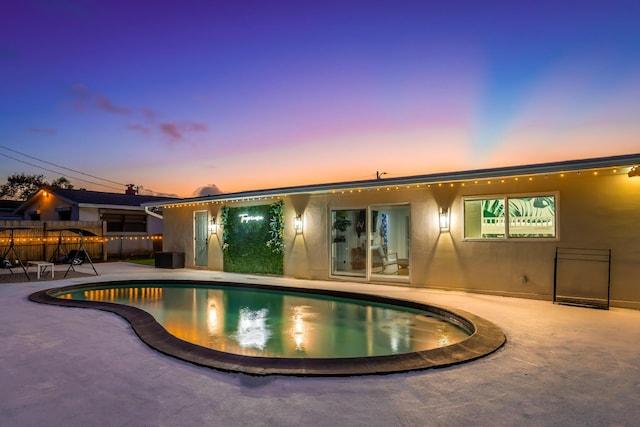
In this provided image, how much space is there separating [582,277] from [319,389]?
613 cm

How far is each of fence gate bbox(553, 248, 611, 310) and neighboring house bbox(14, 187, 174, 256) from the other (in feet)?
55.2

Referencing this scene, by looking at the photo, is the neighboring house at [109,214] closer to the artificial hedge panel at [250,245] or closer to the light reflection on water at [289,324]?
the artificial hedge panel at [250,245]

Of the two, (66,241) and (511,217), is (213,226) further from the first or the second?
(511,217)

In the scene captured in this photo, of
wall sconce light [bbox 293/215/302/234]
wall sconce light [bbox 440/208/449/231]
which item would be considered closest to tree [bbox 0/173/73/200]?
wall sconce light [bbox 293/215/302/234]

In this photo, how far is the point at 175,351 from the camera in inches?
152

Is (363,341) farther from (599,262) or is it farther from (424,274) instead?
(599,262)

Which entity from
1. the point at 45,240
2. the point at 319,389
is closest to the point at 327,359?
the point at 319,389

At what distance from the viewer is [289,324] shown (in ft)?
20.2

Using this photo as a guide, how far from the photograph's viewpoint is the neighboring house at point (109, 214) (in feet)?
59.0

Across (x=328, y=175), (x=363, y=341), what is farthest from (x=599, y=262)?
(x=328, y=175)

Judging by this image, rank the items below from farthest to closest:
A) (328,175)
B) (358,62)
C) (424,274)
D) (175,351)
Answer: (328,175) → (358,62) → (424,274) → (175,351)

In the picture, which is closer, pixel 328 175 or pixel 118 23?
pixel 118 23

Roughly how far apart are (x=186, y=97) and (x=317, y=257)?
22.0 ft

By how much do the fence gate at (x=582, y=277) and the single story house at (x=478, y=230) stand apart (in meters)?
0.02
